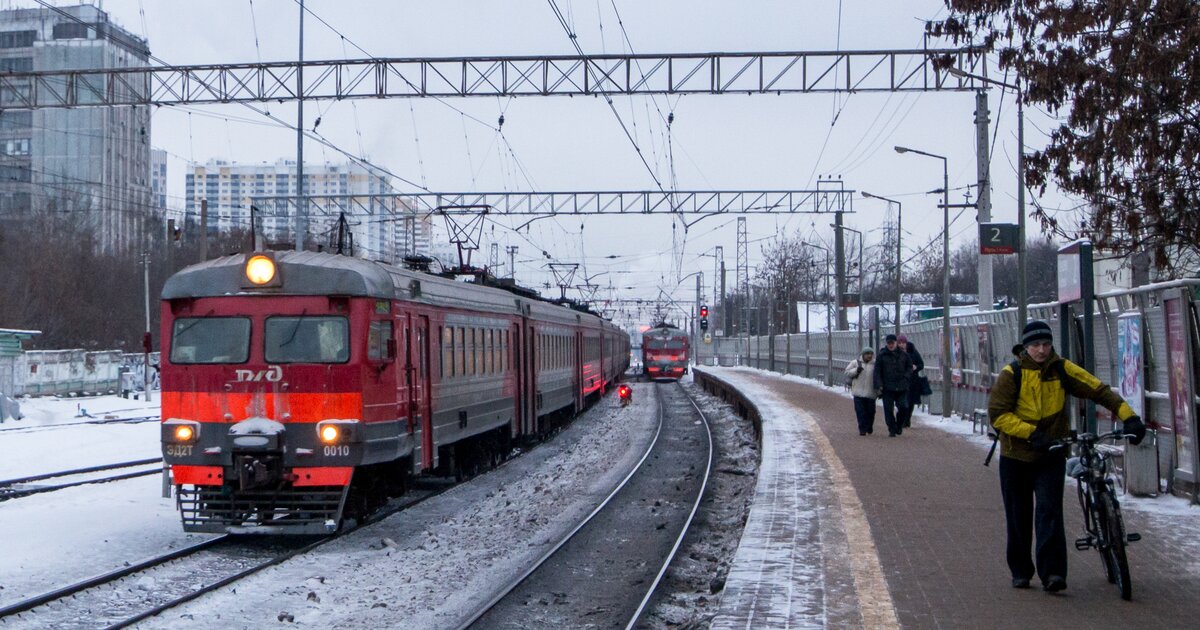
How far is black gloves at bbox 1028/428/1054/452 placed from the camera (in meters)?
7.61

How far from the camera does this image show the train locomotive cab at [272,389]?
39.5ft

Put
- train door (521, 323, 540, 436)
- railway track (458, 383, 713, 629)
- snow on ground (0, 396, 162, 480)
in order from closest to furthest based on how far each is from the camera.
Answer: railway track (458, 383, 713, 629) < train door (521, 323, 540, 436) < snow on ground (0, 396, 162, 480)

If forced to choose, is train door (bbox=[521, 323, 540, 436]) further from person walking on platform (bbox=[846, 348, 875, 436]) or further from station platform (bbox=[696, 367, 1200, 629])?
station platform (bbox=[696, 367, 1200, 629])

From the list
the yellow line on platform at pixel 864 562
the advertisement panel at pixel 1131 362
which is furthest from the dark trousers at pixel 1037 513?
the advertisement panel at pixel 1131 362

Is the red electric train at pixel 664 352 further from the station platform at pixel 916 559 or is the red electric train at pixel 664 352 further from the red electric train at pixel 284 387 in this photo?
the red electric train at pixel 284 387

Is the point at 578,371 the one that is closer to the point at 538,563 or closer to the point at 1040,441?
the point at 538,563

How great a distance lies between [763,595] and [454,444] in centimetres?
956

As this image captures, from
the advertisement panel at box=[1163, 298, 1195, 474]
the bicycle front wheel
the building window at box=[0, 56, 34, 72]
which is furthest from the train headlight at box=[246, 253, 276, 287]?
the building window at box=[0, 56, 34, 72]

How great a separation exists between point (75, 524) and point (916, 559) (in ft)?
28.7

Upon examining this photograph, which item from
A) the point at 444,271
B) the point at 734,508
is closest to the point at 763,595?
the point at 734,508

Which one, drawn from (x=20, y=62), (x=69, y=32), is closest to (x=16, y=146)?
(x=20, y=62)

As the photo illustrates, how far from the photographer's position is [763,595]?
8.02 meters

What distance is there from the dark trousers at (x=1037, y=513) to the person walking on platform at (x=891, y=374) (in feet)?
40.2

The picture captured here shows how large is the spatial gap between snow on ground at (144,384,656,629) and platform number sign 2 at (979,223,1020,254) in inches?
274
